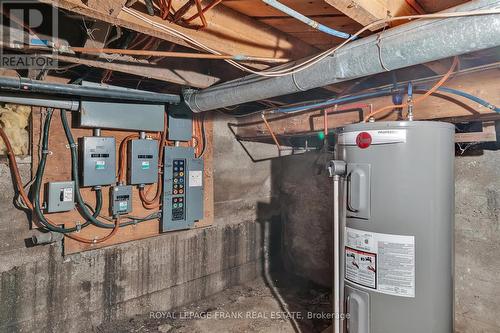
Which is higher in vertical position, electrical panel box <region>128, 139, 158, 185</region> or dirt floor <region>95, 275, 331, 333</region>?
electrical panel box <region>128, 139, 158, 185</region>

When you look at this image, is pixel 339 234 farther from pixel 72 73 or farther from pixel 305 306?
pixel 72 73

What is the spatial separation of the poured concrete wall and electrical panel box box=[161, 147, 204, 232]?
0.18 meters

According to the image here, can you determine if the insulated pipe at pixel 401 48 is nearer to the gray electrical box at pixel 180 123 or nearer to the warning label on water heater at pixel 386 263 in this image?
the warning label on water heater at pixel 386 263

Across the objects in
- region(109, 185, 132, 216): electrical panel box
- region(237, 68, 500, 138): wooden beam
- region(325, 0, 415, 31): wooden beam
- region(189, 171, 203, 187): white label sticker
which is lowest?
region(109, 185, 132, 216): electrical panel box

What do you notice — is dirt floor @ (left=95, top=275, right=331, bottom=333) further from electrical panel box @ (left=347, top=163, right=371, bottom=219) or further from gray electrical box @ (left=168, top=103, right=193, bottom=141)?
gray electrical box @ (left=168, top=103, right=193, bottom=141)

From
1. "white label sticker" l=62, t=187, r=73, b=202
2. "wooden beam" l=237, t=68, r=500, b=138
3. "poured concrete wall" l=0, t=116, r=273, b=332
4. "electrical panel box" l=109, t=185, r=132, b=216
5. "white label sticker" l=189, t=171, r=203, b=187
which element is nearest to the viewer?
"wooden beam" l=237, t=68, r=500, b=138

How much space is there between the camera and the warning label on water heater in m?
1.45

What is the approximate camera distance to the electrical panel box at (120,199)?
2254 millimetres

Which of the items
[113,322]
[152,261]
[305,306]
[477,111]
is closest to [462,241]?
[477,111]

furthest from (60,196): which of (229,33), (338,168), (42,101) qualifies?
(338,168)

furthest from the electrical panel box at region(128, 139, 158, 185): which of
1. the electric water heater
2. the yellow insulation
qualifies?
the electric water heater

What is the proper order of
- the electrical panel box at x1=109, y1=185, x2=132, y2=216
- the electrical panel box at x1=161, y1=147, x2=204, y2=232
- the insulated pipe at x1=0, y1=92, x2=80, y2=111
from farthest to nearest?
the electrical panel box at x1=161, y1=147, x2=204, y2=232
the electrical panel box at x1=109, y1=185, x2=132, y2=216
the insulated pipe at x1=0, y1=92, x2=80, y2=111

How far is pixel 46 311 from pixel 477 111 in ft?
9.64

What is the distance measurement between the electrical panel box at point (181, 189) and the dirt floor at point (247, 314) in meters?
0.76
